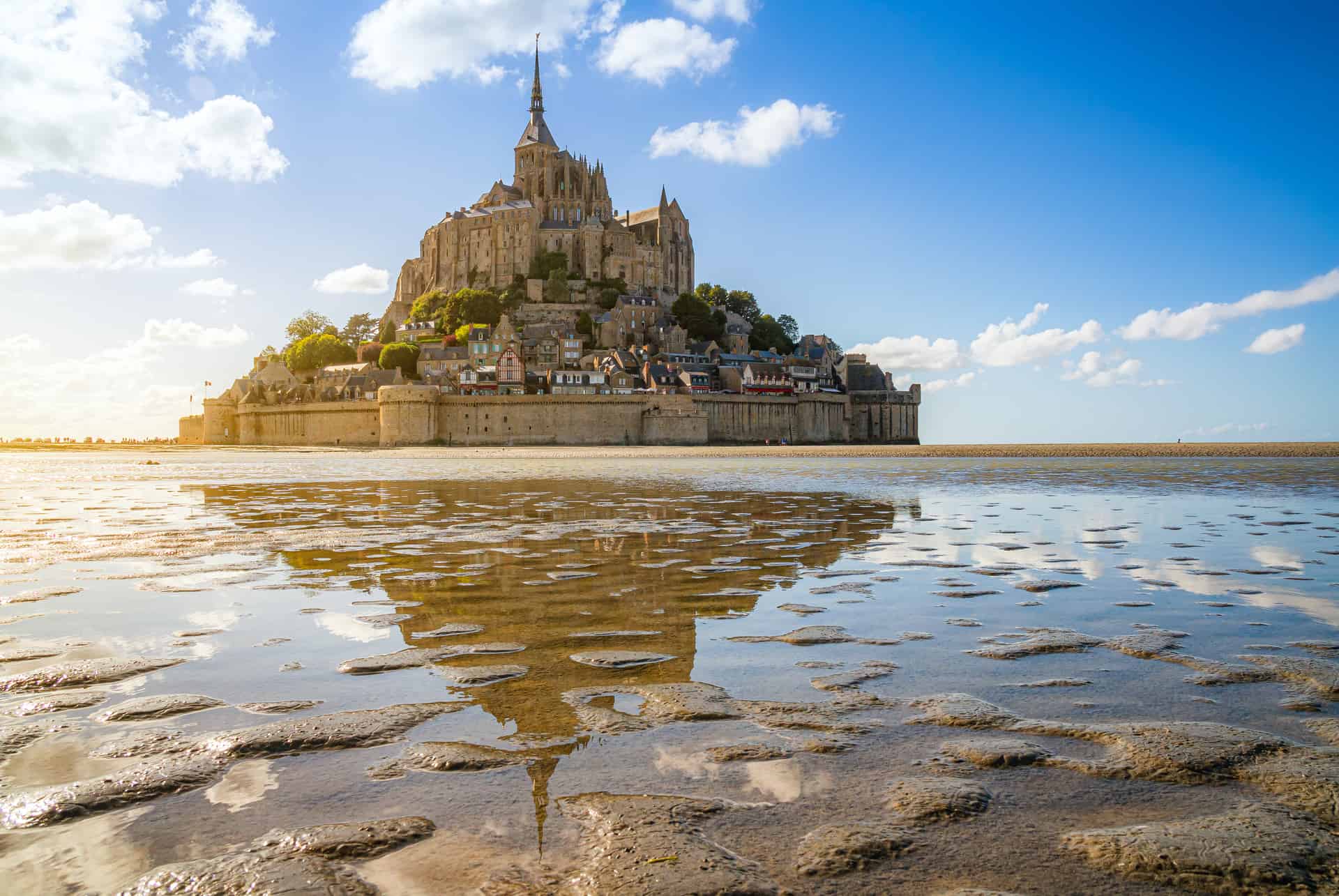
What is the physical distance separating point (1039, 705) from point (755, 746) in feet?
4.29

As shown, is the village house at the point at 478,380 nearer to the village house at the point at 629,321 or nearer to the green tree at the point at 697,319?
the village house at the point at 629,321

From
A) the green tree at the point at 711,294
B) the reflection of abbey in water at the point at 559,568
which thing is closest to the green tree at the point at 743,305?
the green tree at the point at 711,294

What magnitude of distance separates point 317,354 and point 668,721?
98649 mm

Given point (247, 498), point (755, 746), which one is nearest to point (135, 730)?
point (755, 746)

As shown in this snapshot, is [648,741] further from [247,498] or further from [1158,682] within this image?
[247,498]

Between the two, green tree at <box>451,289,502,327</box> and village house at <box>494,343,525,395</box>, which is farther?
green tree at <box>451,289,502,327</box>

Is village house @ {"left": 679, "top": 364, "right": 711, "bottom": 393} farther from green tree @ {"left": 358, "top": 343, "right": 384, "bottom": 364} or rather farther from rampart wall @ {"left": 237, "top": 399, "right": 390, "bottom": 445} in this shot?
green tree @ {"left": 358, "top": 343, "right": 384, "bottom": 364}

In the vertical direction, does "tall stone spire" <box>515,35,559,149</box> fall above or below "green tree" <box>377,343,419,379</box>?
above

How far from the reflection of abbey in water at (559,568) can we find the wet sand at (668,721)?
4 centimetres

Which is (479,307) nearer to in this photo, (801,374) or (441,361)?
(441,361)

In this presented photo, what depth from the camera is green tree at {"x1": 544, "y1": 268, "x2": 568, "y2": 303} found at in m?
91.8

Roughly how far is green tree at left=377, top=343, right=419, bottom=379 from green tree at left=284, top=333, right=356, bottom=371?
43.8 ft

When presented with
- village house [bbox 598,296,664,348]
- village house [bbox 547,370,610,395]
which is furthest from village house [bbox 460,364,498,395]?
village house [bbox 598,296,664,348]

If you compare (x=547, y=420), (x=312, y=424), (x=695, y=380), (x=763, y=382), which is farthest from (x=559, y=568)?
(x=763, y=382)
